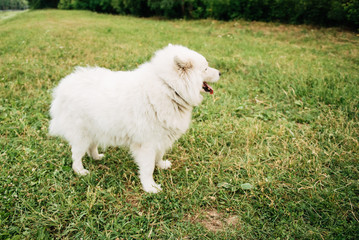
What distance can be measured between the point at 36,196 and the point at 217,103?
3.18 metres

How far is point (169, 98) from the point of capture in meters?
2.25

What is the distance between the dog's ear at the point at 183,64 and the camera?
6.73 ft

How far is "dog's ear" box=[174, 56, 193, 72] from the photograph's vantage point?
6.73ft

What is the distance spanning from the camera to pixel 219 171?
8.92ft

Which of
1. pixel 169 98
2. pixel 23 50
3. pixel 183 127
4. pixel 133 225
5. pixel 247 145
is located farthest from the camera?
pixel 23 50

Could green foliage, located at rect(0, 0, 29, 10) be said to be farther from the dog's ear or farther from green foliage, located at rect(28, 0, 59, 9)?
the dog's ear

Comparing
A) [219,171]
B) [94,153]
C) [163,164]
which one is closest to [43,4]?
[94,153]

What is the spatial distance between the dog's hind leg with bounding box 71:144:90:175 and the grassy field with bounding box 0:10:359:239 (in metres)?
0.10

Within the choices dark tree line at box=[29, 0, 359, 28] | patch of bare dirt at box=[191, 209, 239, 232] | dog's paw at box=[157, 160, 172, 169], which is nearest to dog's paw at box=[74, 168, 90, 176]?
dog's paw at box=[157, 160, 172, 169]

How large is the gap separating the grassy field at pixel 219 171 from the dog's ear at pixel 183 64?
1.29 meters

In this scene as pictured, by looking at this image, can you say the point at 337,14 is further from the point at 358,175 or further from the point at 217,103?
the point at 358,175

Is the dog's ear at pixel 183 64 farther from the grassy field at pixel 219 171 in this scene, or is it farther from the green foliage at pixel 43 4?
the green foliage at pixel 43 4

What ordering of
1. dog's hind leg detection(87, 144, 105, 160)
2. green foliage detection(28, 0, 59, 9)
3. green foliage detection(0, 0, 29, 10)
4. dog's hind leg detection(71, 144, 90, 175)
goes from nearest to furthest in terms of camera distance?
dog's hind leg detection(71, 144, 90, 175), dog's hind leg detection(87, 144, 105, 160), green foliage detection(28, 0, 59, 9), green foliage detection(0, 0, 29, 10)

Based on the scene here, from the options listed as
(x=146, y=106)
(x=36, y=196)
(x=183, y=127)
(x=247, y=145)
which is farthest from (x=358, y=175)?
(x=36, y=196)
